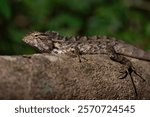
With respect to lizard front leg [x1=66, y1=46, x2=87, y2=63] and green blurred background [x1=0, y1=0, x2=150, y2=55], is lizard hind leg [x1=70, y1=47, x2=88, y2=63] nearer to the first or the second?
lizard front leg [x1=66, y1=46, x2=87, y2=63]

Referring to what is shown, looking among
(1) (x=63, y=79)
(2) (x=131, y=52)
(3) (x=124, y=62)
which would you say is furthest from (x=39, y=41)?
(1) (x=63, y=79)

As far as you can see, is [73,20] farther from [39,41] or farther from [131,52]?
[39,41]

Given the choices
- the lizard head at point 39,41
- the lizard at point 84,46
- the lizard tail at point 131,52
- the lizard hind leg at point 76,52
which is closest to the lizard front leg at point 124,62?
the lizard at point 84,46

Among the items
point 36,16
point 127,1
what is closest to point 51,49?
point 36,16

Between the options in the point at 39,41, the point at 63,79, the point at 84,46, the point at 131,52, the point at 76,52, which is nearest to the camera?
the point at 63,79

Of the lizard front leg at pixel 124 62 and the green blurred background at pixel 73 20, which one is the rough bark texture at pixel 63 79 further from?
the green blurred background at pixel 73 20
